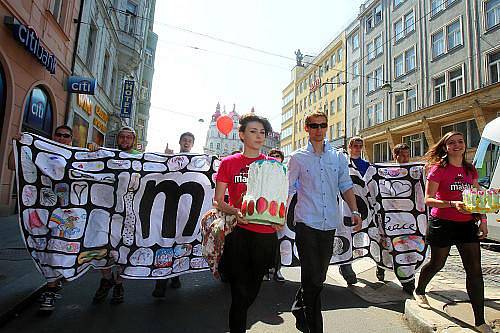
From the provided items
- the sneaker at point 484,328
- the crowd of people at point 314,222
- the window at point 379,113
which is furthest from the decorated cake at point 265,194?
the window at point 379,113

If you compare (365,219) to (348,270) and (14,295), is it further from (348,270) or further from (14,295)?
(14,295)

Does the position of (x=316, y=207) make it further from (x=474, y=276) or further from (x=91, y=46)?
(x=91, y=46)

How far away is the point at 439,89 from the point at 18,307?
24.9 meters

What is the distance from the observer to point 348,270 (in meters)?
5.02

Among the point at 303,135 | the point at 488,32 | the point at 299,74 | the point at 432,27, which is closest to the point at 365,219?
the point at 488,32

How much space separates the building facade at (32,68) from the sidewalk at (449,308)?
31.7ft

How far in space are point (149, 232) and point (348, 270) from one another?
116 inches

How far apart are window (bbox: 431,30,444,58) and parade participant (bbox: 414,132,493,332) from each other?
22.7m

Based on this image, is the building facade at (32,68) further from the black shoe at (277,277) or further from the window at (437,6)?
the window at (437,6)

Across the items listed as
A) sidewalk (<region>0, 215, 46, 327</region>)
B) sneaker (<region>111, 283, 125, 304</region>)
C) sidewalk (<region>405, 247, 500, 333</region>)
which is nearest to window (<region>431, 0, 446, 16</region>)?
sidewalk (<region>405, 247, 500, 333</region>)

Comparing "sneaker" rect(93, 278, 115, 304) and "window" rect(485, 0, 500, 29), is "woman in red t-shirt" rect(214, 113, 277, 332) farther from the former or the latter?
"window" rect(485, 0, 500, 29)

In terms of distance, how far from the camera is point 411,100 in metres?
24.6

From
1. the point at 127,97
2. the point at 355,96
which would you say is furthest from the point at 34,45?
the point at 355,96

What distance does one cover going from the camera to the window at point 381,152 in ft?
89.9
